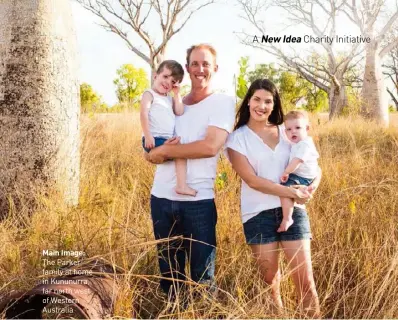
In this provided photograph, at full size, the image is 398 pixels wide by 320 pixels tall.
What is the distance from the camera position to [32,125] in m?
3.70

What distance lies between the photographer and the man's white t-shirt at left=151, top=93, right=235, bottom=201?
2.43 m

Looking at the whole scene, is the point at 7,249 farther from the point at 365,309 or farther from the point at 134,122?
the point at 134,122

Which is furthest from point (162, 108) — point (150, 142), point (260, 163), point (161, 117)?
point (260, 163)

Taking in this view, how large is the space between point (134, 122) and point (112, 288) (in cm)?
539

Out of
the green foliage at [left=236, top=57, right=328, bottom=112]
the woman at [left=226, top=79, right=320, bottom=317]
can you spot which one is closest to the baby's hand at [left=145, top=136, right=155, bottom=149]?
the woman at [left=226, top=79, right=320, bottom=317]

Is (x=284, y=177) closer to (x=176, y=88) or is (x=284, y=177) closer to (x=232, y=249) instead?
(x=176, y=88)

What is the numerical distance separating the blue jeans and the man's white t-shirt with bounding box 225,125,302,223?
0.18 m

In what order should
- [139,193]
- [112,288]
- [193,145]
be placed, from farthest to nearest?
1. [139,193]
2. [112,288]
3. [193,145]

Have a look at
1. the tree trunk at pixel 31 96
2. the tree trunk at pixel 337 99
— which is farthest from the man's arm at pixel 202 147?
the tree trunk at pixel 337 99

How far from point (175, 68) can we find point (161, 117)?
10.5 inches

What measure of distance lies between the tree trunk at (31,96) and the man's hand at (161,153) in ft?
4.85

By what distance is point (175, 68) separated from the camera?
263 centimetres

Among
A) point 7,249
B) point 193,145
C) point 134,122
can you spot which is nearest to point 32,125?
point 7,249

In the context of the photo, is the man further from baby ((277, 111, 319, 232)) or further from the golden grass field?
baby ((277, 111, 319, 232))
